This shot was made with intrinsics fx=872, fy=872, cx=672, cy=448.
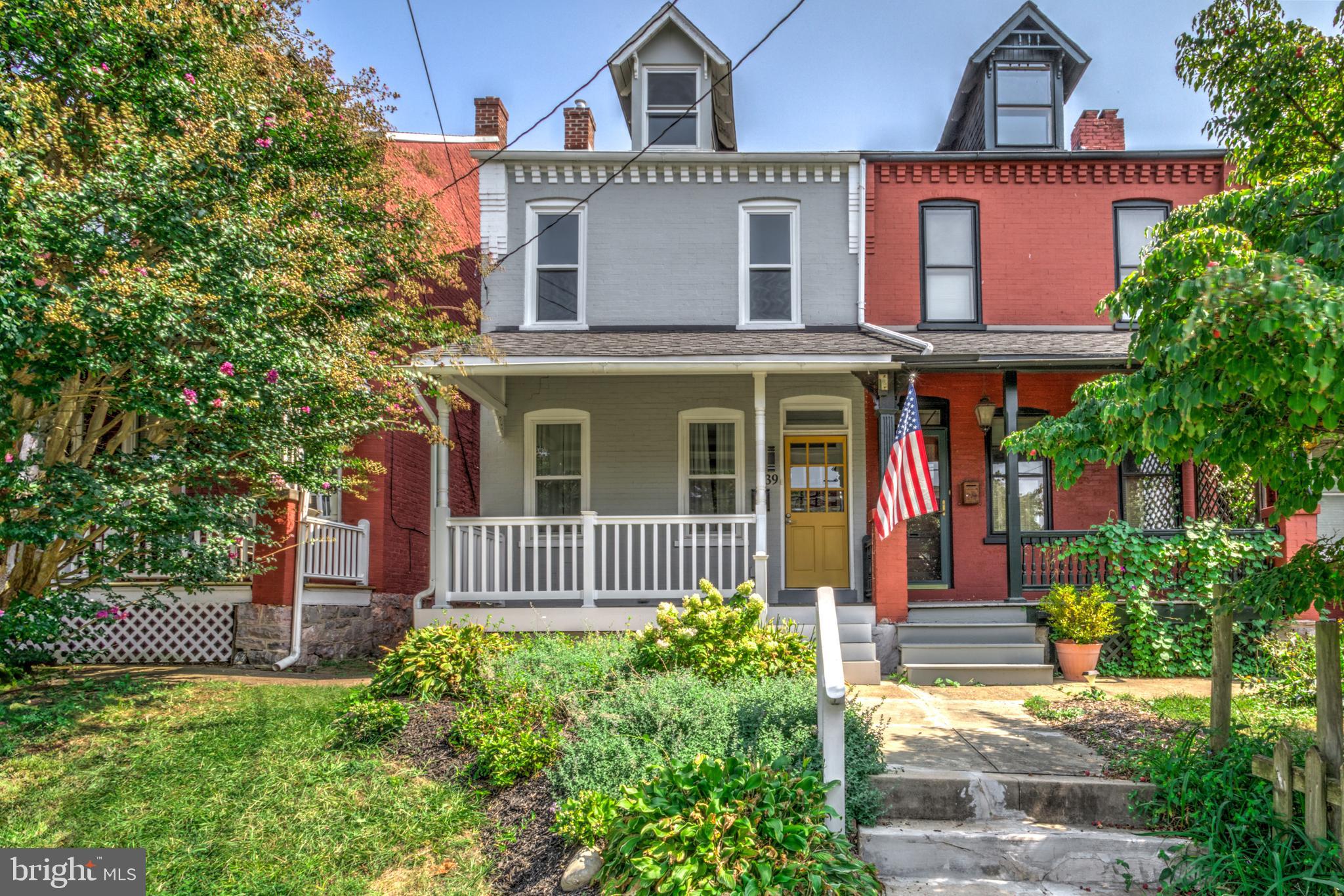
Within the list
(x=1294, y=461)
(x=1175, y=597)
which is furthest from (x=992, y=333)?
(x=1294, y=461)

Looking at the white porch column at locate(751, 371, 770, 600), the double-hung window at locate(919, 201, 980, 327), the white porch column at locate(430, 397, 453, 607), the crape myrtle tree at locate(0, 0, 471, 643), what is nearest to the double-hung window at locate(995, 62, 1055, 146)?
the double-hung window at locate(919, 201, 980, 327)

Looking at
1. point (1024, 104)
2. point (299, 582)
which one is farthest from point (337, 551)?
point (1024, 104)

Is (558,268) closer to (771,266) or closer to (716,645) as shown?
Answer: (771,266)

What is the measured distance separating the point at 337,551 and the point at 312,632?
1120 millimetres

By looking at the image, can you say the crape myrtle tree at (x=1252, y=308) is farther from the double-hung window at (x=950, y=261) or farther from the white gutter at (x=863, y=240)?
the double-hung window at (x=950, y=261)

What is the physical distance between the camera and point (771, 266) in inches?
456

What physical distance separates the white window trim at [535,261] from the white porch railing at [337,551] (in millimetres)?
3527

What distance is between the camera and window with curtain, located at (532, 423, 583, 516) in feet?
38.4

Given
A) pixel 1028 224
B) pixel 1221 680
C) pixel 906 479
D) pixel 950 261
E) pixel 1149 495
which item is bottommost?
pixel 1221 680

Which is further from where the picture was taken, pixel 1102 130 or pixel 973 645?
pixel 1102 130

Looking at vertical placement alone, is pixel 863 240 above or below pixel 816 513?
above

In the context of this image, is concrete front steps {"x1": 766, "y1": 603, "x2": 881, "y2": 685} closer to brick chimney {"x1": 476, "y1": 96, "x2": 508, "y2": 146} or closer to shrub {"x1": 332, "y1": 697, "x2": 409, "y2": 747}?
shrub {"x1": 332, "y1": 697, "x2": 409, "y2": 747}

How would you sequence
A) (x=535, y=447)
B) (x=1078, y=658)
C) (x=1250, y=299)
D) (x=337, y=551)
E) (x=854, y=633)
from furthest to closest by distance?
1. (x=535, y=447)
2. (x=337, y=551)
3. (x=854, y=633)
4. (x=1078, y=658)
5. (x=1250, y=299)

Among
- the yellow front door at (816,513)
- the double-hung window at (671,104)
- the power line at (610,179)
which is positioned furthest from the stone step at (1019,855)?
the double-hung window at (671,104)
